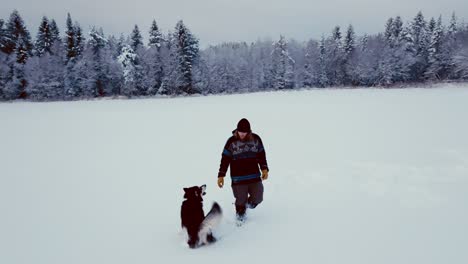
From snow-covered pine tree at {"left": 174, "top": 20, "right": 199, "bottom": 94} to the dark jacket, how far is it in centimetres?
3942

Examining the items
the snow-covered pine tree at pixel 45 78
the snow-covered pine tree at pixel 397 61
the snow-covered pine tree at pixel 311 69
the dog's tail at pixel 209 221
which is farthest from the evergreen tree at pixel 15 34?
the snow-covered pine tree at pixel 397 61

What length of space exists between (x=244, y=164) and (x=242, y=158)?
4.1 inches

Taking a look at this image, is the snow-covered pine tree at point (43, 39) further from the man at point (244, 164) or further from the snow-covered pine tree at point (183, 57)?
the man at point (244, 164)

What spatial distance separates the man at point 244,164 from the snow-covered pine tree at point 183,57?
39.4m

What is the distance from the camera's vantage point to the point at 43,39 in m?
47.7

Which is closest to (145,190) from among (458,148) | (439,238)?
(439,238)

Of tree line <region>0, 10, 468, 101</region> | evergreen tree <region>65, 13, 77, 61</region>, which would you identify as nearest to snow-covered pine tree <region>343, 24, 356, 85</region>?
tree line <region>0, 10, 468, 101</region>

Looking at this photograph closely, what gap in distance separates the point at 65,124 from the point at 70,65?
31.8 metres

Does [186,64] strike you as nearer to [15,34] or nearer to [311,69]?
[311,69]

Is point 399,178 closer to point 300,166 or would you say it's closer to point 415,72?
point 300,166

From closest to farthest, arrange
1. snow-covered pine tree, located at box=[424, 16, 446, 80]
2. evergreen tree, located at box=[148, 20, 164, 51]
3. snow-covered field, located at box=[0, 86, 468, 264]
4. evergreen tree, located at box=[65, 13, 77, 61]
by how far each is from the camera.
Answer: snow-covered field, located at box=[0, 86, 468, 264], evergreen tree, located at box=[65, 13, 77, 61], snow-covered pine tree, located at box=[424, 16, 446, 80], evergreen tree, located at box=[148, 20, 164, 51]

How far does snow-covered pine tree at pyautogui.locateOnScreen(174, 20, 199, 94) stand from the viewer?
42.7m

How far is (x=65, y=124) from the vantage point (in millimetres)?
16688

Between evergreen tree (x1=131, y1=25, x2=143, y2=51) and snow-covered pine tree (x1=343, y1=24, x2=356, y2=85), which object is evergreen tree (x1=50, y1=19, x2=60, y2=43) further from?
snow-covered pine tree (x1=343, y1=24, x2=356, y2=85)
